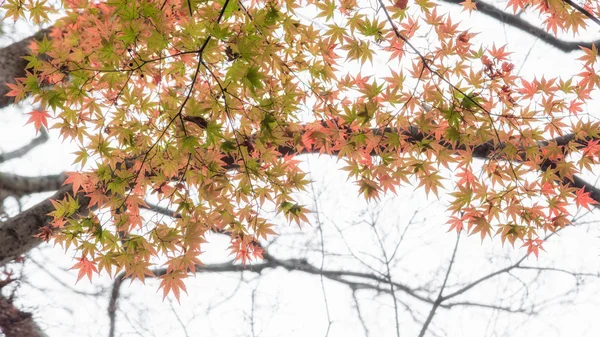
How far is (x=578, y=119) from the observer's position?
2250 mm

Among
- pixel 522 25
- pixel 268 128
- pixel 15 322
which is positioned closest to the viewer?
pixel 268 128

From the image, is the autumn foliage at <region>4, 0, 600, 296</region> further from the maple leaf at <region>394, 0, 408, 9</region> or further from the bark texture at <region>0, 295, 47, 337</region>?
the bark texture at <region>0, 295, 47, 337</region>

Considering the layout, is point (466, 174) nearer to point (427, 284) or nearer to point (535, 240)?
point (535, 240)

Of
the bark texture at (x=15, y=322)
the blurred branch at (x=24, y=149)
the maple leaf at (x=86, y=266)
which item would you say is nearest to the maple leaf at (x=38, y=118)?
the maple leaf at (x=86, y=266)

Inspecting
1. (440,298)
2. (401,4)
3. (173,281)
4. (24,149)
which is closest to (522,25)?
(401,4)

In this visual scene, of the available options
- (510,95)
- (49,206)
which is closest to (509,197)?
(510,95)

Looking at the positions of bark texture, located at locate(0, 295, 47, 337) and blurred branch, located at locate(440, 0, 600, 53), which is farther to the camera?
bark texture, located at locate(0, 295, 47, 337)

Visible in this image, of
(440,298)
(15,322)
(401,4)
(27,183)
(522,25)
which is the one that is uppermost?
(522,25)

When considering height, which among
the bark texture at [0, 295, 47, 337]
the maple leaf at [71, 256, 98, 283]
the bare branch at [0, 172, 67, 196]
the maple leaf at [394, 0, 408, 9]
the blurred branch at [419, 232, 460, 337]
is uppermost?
the blurred branch at [419, 232, 460, 337]

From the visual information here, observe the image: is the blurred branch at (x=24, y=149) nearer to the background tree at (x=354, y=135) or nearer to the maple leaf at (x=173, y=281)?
the background tree at (x=354, y=135)

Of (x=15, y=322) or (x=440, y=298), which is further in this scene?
(x=440, y=298)

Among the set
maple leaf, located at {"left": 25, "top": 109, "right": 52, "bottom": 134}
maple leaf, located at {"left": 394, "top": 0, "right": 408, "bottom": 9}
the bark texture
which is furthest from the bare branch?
maple leaf, located at {"left": 394, "top": 0, "right": 408, "bottom": 9}

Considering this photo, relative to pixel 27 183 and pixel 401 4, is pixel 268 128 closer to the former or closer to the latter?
pixel 401 4

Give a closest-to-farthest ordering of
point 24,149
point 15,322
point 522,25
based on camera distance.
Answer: point 522,25
point 15,322
point 24,149
